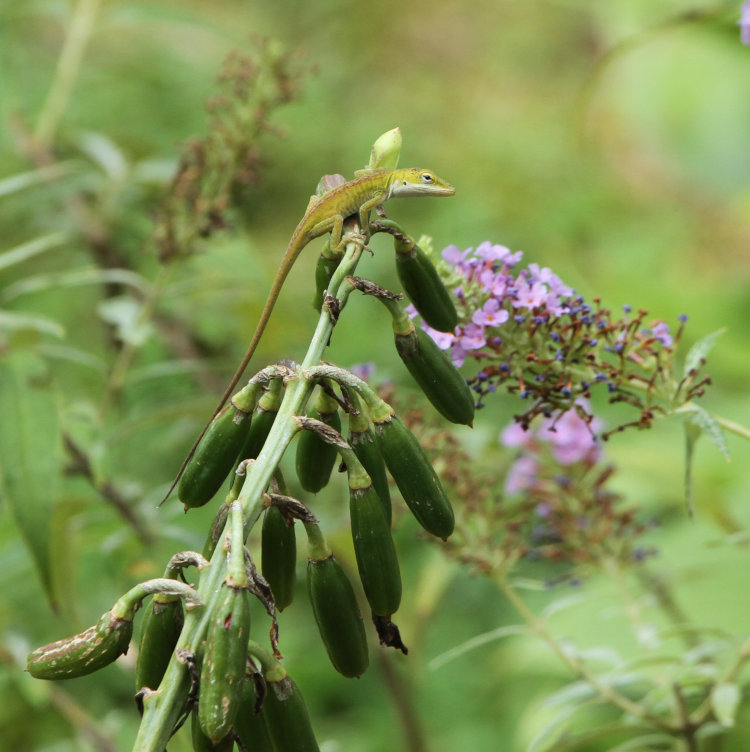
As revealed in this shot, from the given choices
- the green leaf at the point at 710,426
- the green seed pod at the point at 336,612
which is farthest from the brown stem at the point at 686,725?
the green seed pod at the point at 336,612

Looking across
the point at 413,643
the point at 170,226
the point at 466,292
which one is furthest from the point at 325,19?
the point at 466,292

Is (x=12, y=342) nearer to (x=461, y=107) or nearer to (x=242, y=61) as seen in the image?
(x=242, y=61)

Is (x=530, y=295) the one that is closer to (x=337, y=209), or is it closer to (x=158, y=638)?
(x=337, y=209)

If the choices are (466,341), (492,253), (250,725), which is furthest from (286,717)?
(492,253)

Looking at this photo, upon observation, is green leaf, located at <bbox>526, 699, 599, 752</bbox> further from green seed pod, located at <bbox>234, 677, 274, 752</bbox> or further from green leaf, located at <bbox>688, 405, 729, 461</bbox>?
green seed pod, located at <bbox>234, 677, 274, 752</bbox>

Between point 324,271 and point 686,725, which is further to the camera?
point 686,725
